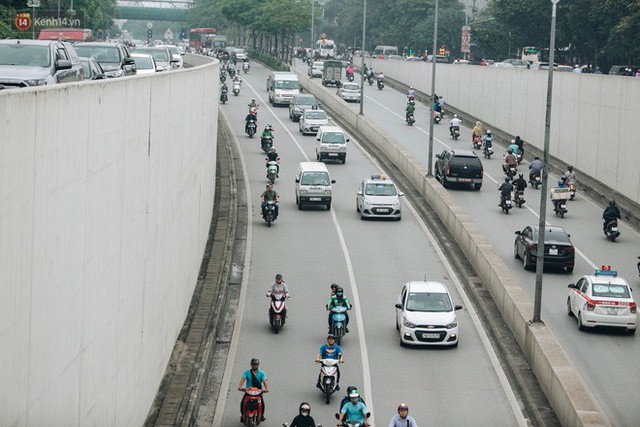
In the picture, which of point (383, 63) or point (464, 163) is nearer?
point (464, 163)

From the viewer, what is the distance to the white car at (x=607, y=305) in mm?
30609

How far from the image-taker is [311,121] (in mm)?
69875

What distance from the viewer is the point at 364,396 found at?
26.1 m

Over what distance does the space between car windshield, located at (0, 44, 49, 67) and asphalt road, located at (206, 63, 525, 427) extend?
8.07m

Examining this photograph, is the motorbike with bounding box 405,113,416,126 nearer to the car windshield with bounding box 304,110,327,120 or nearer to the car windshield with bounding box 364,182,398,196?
the car windshield with bounding box 304,110,327,120

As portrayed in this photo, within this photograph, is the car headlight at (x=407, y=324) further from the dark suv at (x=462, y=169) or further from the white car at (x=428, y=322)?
the dark suv at (x=462, y=169)

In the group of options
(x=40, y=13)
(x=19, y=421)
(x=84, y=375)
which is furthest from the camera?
(x=40, y=13)

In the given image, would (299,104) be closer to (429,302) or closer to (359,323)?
(359,323)

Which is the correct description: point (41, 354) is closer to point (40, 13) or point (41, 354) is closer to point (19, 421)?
point (19, 421)

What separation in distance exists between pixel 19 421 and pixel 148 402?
1017cm

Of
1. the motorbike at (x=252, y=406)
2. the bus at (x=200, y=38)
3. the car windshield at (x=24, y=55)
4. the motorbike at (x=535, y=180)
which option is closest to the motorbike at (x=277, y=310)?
the motorbike at (x=252, y=406)

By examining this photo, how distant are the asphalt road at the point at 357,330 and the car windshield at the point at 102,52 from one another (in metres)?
7.44

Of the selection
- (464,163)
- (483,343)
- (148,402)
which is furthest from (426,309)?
(464,163)

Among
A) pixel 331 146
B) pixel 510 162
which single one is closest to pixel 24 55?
pixel 510 162
